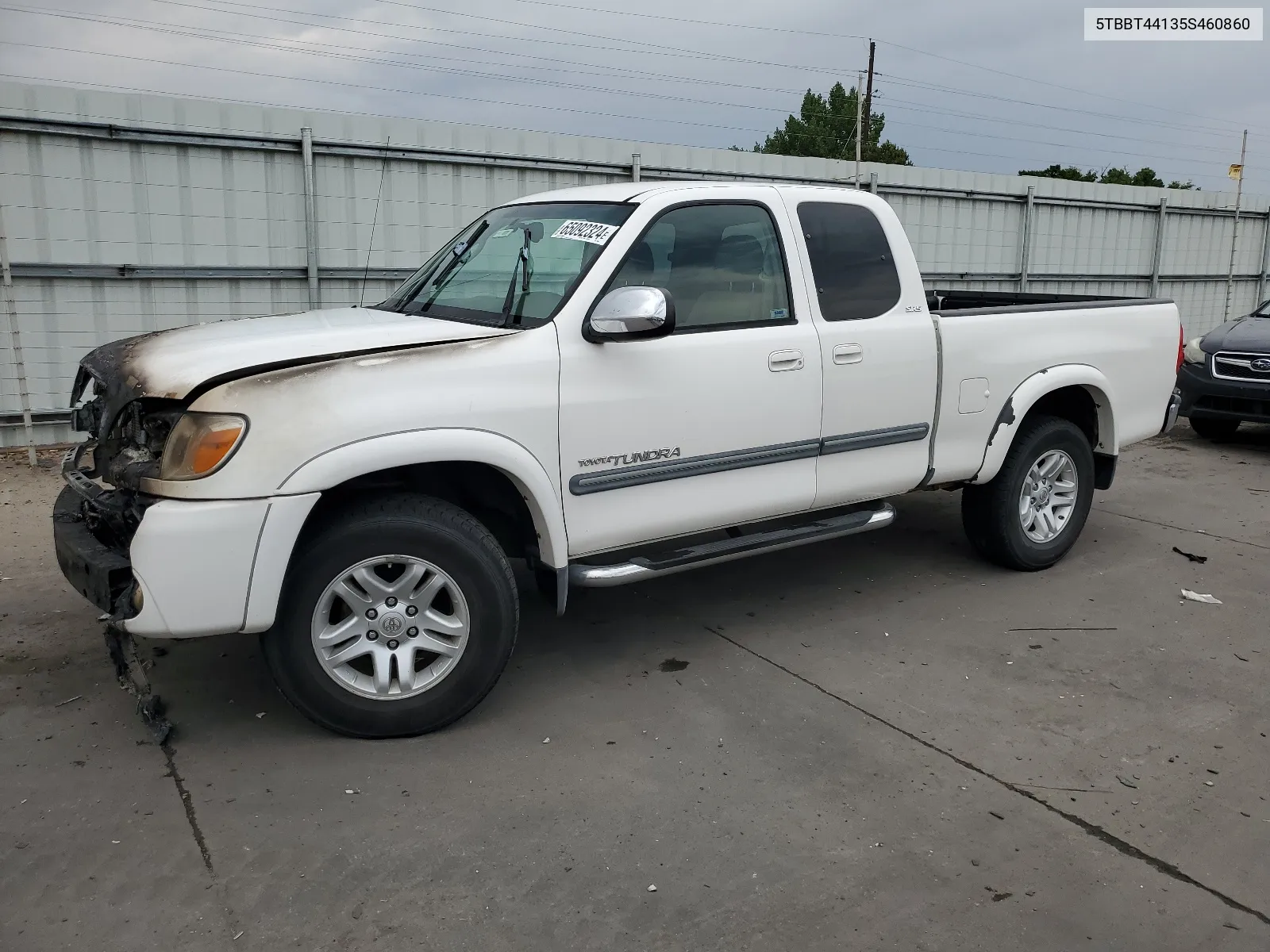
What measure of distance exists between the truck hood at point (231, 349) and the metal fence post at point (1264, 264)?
745 inches

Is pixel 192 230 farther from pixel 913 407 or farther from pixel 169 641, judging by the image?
pixel 913 407

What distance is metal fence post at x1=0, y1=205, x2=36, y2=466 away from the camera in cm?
726

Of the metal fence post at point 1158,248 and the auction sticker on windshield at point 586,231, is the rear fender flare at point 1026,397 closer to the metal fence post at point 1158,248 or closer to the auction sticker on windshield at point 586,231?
the auction sticker on windshield at point 586,231

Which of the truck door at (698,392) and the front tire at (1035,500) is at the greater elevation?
the truck door at (698,392)

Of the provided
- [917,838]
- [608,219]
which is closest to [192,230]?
[608,219]

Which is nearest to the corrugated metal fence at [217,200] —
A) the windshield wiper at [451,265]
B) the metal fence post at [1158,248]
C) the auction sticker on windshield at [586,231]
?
the windshield wiper at [451,265]

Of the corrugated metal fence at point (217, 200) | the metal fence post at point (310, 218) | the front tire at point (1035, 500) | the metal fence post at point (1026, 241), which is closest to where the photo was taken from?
the front tire at point (1035, 500)

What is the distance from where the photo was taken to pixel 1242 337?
957cm

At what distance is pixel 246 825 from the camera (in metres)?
3.16

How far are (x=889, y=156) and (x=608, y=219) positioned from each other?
53.1 m

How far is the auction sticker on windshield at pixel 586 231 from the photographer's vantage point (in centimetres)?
416

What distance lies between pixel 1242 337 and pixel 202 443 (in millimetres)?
9519

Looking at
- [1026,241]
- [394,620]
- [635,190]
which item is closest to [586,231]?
[635,190]

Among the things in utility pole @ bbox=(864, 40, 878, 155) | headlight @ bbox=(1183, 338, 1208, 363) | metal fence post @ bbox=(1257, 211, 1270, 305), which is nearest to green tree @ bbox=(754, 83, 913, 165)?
utility pole @ bbox=(864, 40, 878, 155)
